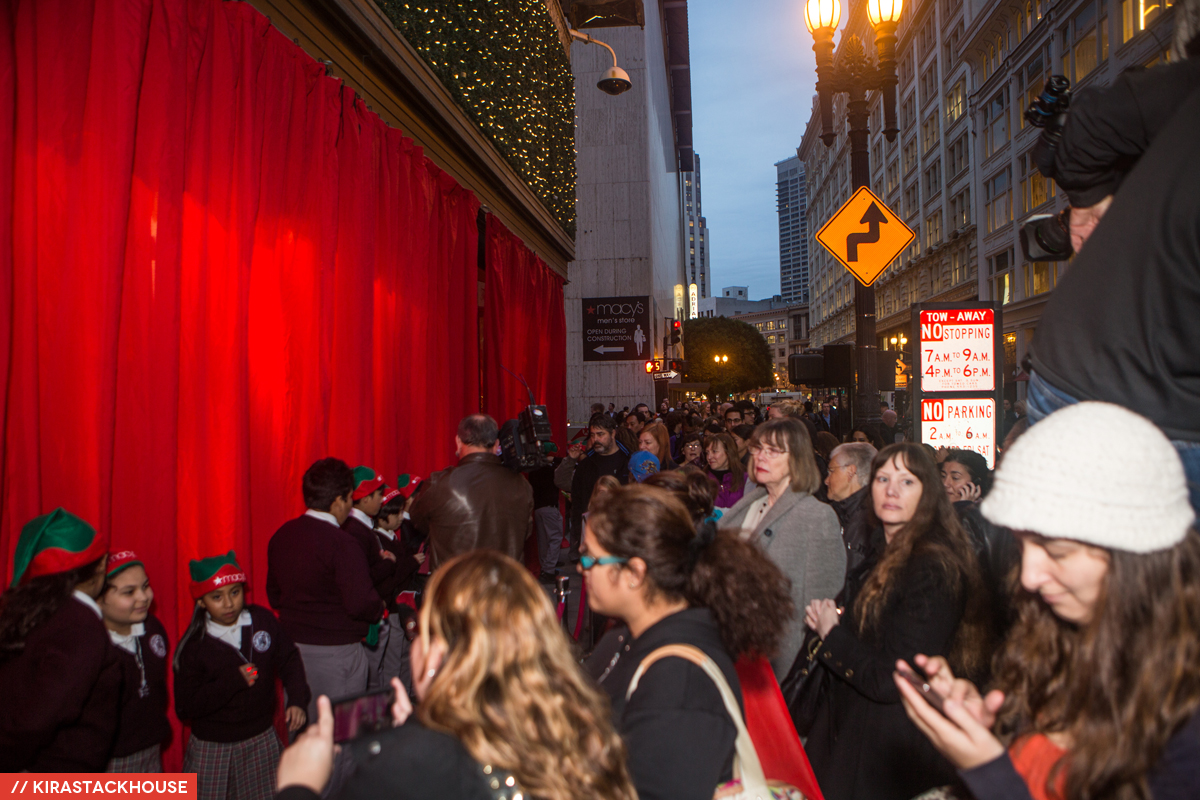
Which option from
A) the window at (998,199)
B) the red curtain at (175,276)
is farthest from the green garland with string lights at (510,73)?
the window at (998,199)

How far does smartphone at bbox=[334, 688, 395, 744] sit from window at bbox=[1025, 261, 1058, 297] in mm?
32780

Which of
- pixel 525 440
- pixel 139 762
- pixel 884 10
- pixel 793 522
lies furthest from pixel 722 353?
pixel 139 762

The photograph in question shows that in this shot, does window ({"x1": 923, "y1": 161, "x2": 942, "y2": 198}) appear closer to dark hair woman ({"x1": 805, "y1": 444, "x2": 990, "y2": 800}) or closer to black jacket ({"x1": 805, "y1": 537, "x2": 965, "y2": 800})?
dark hair woman ({"x1": 805, "y1": 444, "x2": 990, "y2": 800})

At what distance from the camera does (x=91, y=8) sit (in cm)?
333

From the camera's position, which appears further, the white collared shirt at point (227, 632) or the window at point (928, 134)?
the window at point (928, 134)

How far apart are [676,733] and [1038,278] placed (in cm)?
3517

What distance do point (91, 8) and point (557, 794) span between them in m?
4.11

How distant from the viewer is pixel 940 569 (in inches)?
100.0

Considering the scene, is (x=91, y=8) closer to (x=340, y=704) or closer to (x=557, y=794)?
(x=340, y=704)

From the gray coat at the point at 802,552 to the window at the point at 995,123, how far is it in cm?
3664

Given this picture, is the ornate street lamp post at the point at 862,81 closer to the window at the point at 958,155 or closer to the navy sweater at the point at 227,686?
the navy sweater at the point at 227,686

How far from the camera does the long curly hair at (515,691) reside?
148cm

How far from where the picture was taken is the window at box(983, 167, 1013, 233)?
32.4 m

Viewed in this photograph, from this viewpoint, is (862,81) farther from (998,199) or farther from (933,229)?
(933,229)
